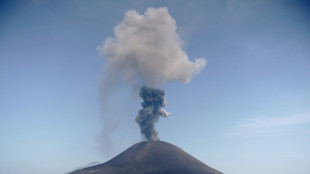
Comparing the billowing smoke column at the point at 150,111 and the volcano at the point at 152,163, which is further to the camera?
the billowing smoke column at the point at 150,111

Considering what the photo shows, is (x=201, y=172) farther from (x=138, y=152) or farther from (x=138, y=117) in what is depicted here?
(x=138, y=117)

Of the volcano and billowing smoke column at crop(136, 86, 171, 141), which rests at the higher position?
billowing smoke column at crop(136, 86, 171, 141)

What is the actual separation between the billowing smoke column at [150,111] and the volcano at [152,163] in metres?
6.86

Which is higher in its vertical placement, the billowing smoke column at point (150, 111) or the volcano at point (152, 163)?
the billowing smoke column at point (150, 111)

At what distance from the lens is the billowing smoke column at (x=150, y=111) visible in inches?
5021

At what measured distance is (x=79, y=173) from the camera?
100812 mm

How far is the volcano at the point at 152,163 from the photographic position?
9469 cm

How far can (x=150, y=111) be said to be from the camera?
127 metres

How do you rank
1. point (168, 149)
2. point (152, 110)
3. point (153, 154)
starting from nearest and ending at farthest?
point (153, 154) → point (168, 149) → point (152, 110)

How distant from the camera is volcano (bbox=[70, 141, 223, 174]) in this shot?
94.7 m

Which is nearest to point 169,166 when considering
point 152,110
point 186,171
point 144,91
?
point 186,171

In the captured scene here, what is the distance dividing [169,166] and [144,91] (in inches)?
1971

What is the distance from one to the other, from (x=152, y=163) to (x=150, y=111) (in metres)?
32.7

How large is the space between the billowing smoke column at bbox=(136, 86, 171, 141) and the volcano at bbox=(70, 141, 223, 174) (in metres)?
6.86
